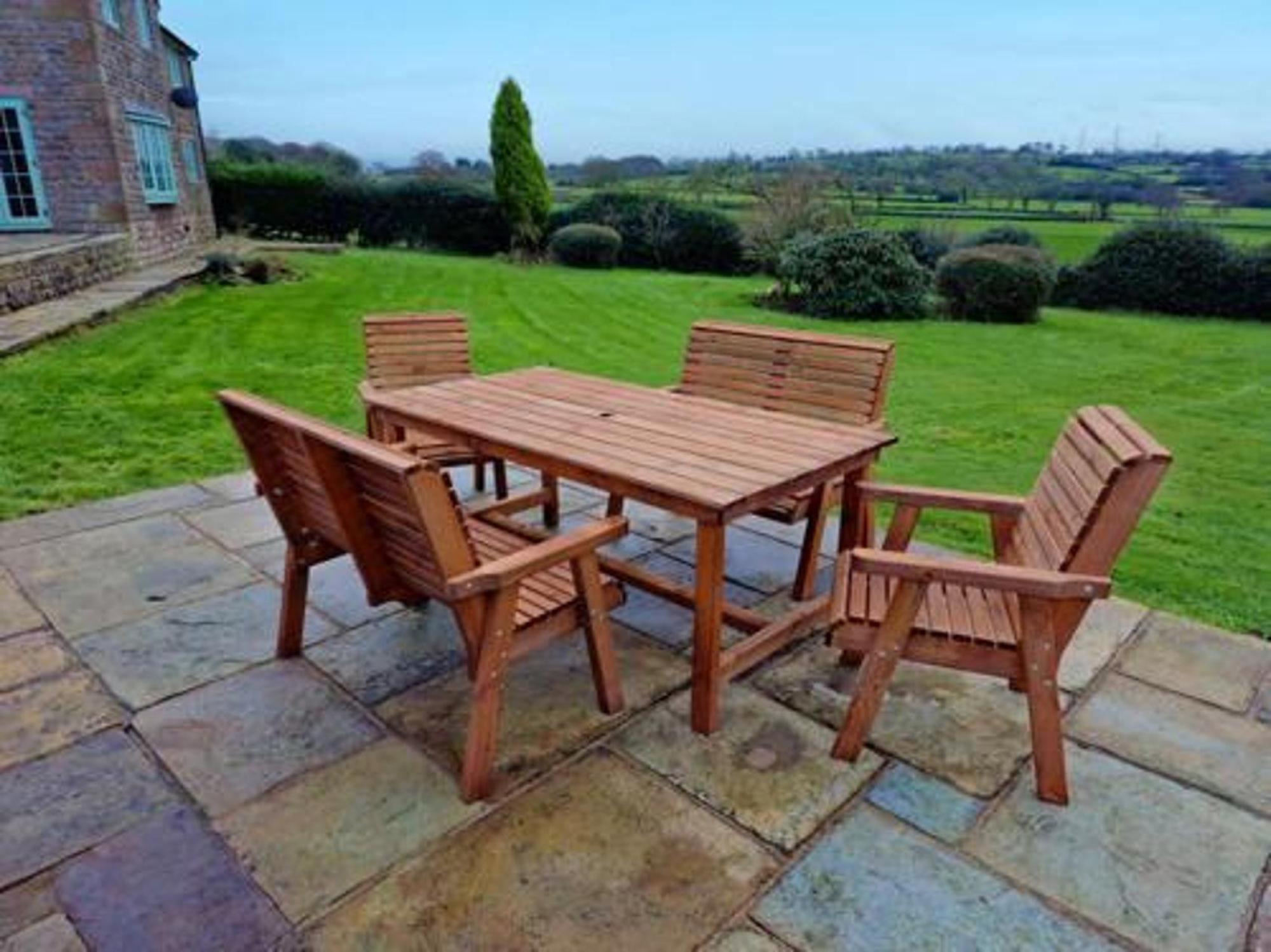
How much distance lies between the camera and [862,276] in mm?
11016

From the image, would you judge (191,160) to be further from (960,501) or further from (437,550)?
(960,501)

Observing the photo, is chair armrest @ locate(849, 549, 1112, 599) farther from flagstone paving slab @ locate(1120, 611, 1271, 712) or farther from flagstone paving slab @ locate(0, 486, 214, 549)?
flagstone paving slab @ locate(0, 486, 214, 549)

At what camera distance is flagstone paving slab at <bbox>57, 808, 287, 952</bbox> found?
1713 millimetres

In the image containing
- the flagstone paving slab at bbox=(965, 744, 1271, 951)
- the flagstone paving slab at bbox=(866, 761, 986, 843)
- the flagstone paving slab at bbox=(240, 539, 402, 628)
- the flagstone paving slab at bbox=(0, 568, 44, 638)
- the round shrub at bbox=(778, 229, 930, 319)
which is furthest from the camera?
the round shrub at bbox=(778, 229, 930, 319)

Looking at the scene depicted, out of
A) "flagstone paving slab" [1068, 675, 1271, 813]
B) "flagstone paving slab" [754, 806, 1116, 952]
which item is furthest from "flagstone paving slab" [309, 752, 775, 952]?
"flagstone paving slab" [1068, 675, 1271, 813]

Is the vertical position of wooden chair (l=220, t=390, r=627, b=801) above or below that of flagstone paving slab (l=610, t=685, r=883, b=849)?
above

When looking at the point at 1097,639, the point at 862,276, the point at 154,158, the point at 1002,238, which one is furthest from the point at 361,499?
the point at 154,158

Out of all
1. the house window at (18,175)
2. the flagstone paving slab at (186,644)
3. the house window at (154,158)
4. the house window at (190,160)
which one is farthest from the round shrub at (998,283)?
the house window at (190,160)

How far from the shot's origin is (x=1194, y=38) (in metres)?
9.69

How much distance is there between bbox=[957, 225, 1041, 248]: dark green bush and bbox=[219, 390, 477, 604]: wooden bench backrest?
1418 cm

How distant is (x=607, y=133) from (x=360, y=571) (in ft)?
103

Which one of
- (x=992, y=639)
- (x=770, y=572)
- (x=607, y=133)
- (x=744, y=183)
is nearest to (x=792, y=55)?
(x=744, y=183)

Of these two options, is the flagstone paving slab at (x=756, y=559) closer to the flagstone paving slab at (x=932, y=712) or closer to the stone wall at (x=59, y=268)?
the flagstone paving slab at (x=932, y=712)

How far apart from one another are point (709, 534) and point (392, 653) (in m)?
1.26
